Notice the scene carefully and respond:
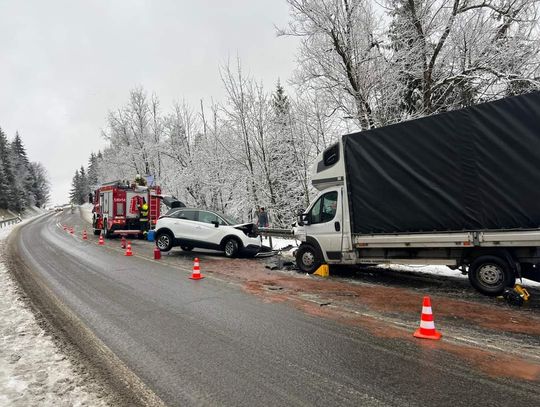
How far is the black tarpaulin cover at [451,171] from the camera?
665cm

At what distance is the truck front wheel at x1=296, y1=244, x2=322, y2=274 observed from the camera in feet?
32.5

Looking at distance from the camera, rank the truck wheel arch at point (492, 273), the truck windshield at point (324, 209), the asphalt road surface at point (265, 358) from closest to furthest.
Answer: the asphalt road surface at point (265, 358), the truck wheel arch at point (492, 273), the truck windshield at point (324, 209)

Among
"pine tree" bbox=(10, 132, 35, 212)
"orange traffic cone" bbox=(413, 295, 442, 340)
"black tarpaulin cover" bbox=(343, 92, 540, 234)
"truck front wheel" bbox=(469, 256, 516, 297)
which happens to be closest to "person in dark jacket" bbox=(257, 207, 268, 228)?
"black tarpaulin cover" bbox=(343, 92, 540, 234)

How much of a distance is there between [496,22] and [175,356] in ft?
56.2

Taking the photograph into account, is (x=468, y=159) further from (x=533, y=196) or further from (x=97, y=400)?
(x=97, y=400)

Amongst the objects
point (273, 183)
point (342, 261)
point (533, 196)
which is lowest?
point (342, 261)

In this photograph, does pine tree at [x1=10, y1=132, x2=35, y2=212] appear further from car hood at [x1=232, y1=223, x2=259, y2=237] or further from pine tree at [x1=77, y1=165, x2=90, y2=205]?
car hood at [x1=232, y1=223, x2=259, y2=237]

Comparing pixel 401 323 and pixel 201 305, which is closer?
pixel 401 323

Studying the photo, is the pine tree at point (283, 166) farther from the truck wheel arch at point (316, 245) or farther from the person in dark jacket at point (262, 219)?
the truck wheel arch at point (316, 245)

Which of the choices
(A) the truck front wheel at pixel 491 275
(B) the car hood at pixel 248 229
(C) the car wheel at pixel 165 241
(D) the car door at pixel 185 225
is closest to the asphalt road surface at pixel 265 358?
(A) the truck front wheel at pixel 491 275

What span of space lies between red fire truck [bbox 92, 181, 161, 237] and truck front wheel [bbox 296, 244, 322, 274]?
13.5m

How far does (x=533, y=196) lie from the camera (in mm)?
6535

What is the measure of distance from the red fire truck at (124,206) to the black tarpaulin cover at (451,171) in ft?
50.6

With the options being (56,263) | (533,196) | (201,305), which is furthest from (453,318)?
(56,263)
